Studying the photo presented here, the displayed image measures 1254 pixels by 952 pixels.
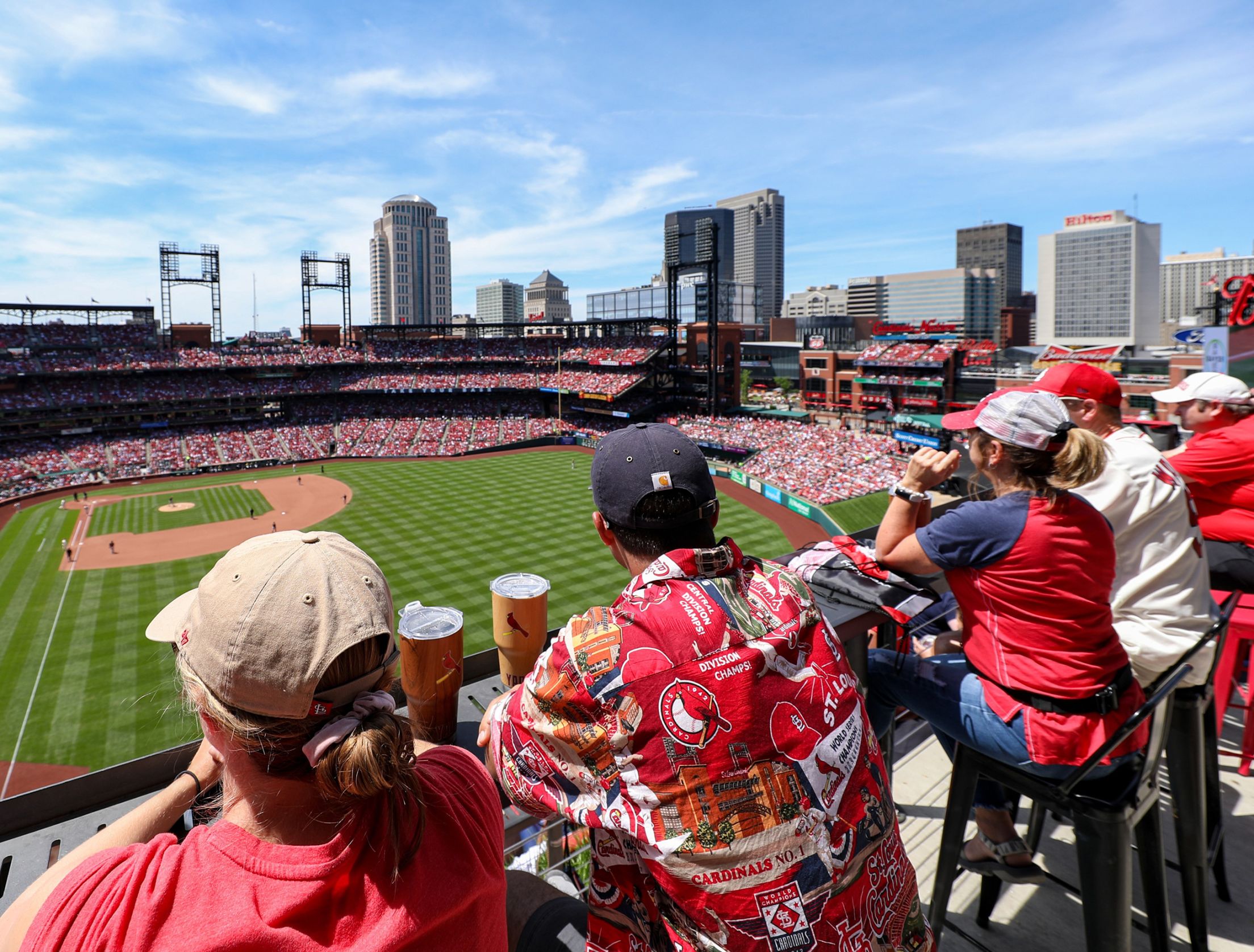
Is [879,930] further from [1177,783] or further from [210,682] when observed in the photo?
[1177,783]

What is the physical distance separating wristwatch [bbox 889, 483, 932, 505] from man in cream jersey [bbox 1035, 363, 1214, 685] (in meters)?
0.81

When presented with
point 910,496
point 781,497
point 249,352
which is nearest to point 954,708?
point 910,496

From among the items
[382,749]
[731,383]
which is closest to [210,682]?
[382,749]

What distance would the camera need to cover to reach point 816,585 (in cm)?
291

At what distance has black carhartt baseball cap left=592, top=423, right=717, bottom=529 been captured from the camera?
6.82ft

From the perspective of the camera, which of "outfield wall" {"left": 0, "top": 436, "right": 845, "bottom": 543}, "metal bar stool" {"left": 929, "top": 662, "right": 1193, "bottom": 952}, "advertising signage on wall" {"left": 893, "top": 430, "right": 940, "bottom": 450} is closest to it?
"metal bar stool" {"left": 929, "top": 662, "right": 1193, "bottom": 952}

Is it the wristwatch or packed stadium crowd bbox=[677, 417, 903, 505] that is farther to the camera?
packed stadium crowd bbox=[677, 417, 903, 505]

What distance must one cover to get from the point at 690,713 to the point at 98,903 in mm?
1220

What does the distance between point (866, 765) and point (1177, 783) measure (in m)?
2.46

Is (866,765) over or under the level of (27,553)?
over

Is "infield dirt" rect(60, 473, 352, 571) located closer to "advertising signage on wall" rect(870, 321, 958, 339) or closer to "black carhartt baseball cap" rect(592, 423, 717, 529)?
"black carhartt baseball cap" rect(592, 423, 717, 529)

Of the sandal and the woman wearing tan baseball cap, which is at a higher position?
the woman wearing tan baseball cap

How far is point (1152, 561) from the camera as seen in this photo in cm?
310

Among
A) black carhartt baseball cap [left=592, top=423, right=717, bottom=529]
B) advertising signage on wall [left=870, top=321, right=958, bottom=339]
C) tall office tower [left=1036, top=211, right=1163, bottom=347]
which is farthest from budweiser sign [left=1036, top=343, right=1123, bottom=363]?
tall office tower [left=1036, top=211, right=1163, bottom=347]
